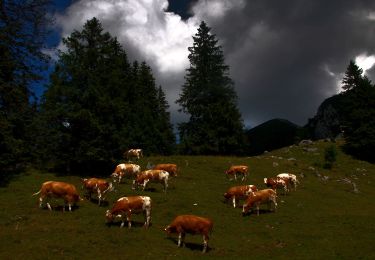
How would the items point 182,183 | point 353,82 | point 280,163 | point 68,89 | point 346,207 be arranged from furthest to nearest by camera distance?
1. point 353,82
2. point 280,163
3. point 68,89
4. point 182,183
5. point 346,207

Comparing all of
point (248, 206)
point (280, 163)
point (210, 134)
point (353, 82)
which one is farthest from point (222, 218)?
point (353, 82)

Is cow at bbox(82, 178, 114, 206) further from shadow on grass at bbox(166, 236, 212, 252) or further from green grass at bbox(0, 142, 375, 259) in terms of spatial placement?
shadow on grass at bbox(166, 236, 212, 252)

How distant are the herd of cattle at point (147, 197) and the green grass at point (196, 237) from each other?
2.45 feet

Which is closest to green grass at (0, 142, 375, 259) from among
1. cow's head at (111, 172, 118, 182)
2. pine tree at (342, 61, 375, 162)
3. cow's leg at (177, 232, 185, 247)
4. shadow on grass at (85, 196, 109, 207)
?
cow's leg at (177, 232, 185, 247)

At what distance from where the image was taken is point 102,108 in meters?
42.8

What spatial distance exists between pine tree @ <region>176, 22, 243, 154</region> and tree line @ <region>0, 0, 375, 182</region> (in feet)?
0.50

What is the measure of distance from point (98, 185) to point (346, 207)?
21.3 m

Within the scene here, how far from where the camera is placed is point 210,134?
195 feet

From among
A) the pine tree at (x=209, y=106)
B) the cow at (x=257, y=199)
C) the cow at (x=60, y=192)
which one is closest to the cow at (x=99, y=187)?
the cow at (x=60, y=192)

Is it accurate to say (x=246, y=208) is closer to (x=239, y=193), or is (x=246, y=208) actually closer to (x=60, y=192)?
(x=239, y=193)

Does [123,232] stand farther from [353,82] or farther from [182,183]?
[353,82]

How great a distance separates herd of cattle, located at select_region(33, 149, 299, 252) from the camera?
22.0 metres

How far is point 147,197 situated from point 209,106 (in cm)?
3711

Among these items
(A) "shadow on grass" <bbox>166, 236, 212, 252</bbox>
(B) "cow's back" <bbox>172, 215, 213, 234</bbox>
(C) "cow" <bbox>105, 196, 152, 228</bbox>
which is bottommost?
(A) "shadow on grass" <bbox>166, 236, 212, 252</bbox>
